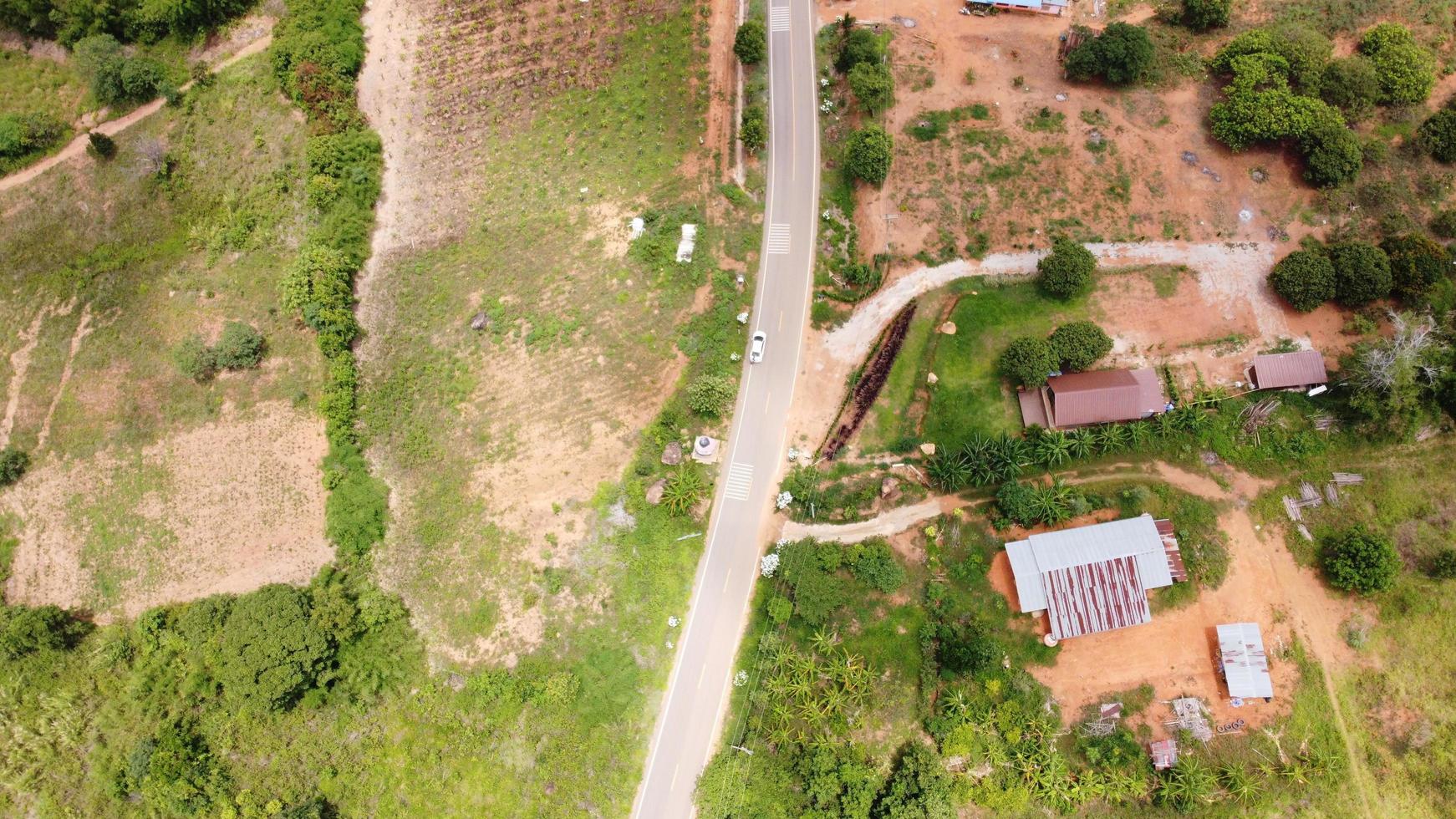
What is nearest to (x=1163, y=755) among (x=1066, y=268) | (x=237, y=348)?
(x=1066, y=268)

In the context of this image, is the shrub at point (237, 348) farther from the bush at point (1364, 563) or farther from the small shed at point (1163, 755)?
the bush at point (1364, 563)

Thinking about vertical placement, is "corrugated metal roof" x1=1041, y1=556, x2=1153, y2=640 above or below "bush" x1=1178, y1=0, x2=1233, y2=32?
below

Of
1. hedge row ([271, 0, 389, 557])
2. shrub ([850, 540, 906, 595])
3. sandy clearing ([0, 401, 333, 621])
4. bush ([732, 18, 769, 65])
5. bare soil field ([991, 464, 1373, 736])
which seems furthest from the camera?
bush ([732, 18, 769, 65])

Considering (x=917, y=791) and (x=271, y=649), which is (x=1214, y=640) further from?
(x=271, y=649)

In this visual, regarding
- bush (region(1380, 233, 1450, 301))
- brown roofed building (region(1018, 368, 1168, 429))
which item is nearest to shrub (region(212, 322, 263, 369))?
brown roofed building (region(1018, 368, 1168, 429))

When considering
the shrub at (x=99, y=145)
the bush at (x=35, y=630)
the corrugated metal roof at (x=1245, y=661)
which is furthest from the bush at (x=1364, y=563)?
the shrub at (x=99, y=145)

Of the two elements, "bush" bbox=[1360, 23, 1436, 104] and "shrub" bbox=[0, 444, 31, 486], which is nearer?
"shrub" bbox=[0, 444, 31, 486]

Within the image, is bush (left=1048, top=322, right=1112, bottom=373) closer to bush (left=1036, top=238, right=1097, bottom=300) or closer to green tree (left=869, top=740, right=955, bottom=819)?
bush (left=1036, top=238, right=1097, bottom=300)
